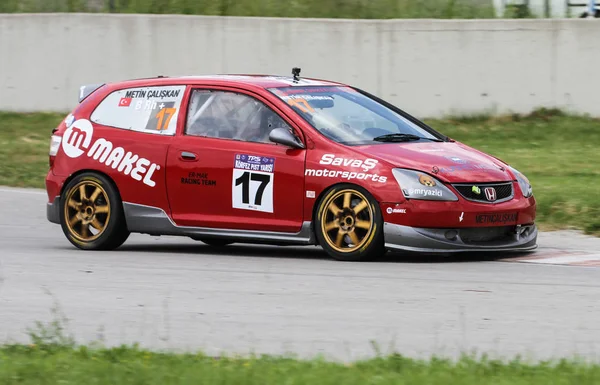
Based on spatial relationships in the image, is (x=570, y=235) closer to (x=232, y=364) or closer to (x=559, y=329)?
(x=559, y=329)

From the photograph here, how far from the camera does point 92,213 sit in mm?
11367

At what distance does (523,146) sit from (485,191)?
9539mm

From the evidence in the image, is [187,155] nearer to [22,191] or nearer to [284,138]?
[284,138]

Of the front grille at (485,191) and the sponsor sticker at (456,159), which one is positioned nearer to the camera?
the front grille at (485,191)

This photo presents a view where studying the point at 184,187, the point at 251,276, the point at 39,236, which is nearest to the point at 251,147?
the point at 184,187

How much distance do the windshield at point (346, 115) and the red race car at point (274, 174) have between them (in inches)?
0.6

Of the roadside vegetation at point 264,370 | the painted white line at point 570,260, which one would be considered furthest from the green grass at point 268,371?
the painted white line at point 570,260

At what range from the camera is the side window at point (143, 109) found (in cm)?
1116

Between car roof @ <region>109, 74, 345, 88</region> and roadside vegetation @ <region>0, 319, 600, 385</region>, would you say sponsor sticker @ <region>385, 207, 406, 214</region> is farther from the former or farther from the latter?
roadside vegetation @ <region>0, 319, 600, 385</region>

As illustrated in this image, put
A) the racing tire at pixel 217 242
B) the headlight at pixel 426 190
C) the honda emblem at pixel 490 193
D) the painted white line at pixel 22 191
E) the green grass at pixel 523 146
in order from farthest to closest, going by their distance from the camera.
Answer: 1. the painted white line at pixel 22 191
2. the green grass at pixel 523 146
3. the racing tire at pixel 217 242
4. the honda emblem at pixel 490 193
5. the headlight at pixel 426 190

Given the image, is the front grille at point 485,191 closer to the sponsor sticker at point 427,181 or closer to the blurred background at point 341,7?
the sponsor sticker at point 427,181

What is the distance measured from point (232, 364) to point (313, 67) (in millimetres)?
16152

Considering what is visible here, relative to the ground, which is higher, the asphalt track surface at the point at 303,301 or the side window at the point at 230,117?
the side window at the point at 230,117

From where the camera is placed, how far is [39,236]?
1276 cm
